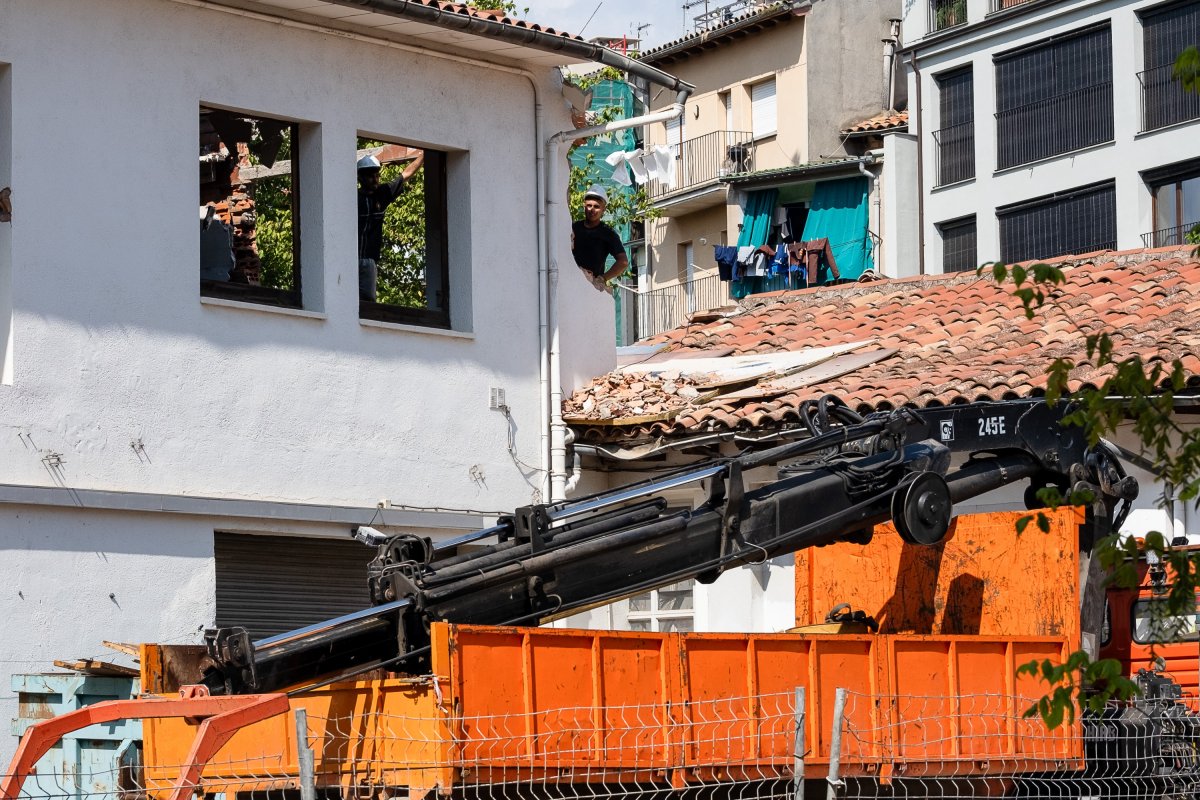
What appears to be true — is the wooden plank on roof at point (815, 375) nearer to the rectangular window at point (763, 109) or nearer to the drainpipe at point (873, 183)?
the drainpipe at point (873, 183)

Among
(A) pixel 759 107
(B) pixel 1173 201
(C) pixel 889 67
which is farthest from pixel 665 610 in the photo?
(A) pixel 759 107

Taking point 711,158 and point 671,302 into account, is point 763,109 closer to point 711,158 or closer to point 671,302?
point 711,158

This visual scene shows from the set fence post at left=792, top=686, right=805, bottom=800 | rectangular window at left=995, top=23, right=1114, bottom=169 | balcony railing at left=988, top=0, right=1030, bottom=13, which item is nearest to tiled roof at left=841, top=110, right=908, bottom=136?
rectangular window at left=995, top=23, right=1114, bottom=169

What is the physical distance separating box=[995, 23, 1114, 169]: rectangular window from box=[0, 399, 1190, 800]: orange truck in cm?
2829

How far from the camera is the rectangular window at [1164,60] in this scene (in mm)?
37312

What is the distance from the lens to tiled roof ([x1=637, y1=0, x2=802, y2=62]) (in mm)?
47125

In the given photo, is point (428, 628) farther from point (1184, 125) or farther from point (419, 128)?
point (1184, 125)

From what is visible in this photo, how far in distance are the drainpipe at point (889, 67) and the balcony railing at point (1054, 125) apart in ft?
16.8

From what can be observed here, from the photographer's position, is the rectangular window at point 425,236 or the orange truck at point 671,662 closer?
the orange truck at point 671,662

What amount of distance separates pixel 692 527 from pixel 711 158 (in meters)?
40.1

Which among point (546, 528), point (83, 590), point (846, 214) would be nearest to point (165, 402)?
point (83, 590)

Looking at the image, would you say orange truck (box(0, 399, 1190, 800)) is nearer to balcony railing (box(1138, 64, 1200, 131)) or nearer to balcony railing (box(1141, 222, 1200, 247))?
balcony railing (box(1141, 222, 1200, 247))

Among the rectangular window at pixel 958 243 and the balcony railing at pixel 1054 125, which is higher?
the balcony railing at pixel 1054 125

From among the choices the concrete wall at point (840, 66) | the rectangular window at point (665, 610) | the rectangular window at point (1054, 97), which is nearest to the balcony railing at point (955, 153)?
the rectangular window at point (1054, 97)
